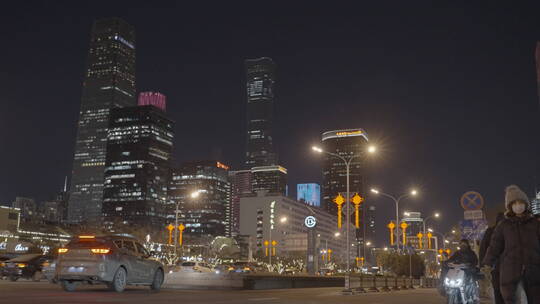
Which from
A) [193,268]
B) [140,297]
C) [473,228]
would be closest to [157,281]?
[140,297]

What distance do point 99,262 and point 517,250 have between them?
12451 millimetres

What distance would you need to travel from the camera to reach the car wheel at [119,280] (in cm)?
1614

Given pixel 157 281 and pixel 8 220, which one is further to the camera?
pixel 8 220

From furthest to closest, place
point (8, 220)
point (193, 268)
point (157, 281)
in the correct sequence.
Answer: point (8, 220)
point (193, 268)
point (157, 281)

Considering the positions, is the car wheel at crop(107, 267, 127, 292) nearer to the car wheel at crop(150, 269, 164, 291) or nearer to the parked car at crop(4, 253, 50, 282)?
the car wheel at crop(150, 269, 164, 291)

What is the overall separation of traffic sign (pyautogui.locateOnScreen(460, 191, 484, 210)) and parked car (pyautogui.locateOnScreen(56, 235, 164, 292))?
11123 mm

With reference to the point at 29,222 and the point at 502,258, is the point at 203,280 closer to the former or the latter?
the point at 502,258

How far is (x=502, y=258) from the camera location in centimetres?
654

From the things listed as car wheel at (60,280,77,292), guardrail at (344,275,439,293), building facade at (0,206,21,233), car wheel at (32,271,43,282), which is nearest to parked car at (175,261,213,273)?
car wheel at (32,271,43,282)

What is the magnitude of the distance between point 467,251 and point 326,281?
25862 millimetres

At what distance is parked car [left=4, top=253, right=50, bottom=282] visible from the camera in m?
25.7

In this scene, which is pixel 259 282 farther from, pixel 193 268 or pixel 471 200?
pixel 471 200

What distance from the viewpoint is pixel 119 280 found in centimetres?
1642

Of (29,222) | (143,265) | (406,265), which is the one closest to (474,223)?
(143,265)
